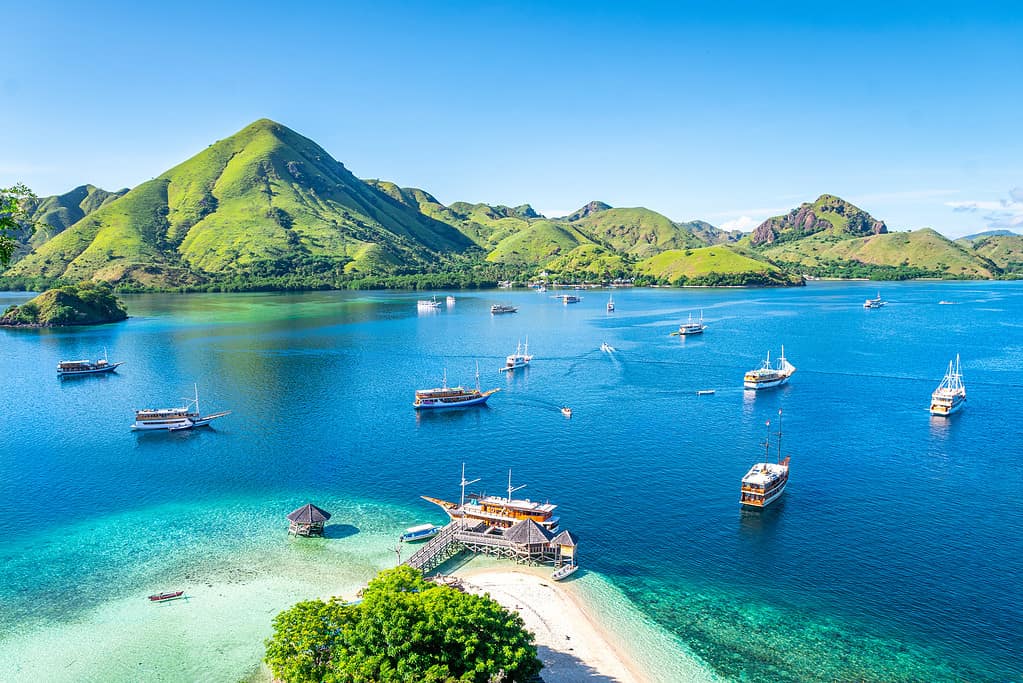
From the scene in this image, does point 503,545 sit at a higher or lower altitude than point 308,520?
lower

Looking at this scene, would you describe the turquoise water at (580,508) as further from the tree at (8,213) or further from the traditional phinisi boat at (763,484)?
the tree at (8,213)

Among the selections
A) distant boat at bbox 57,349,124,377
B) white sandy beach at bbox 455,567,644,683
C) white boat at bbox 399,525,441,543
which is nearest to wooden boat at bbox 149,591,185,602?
white boat at bbox 399,525,441,543

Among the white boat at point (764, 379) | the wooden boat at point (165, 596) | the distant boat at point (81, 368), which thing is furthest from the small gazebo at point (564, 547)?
the distant boat at point (81, 368)

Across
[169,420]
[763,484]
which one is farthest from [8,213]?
[169,420]

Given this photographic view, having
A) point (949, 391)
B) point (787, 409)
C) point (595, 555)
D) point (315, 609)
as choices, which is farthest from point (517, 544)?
point (949, 391)

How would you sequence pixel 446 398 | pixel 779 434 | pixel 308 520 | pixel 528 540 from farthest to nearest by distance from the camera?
pixel 446 398 → pixel 779 434 → pixel 308 520 → pixel 528 540

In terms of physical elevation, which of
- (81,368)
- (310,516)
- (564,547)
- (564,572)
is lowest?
(564,572)

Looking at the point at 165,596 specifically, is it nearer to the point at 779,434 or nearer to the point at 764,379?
the point at 779,434

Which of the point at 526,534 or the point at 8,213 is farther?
the point at 526,534
